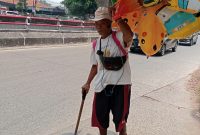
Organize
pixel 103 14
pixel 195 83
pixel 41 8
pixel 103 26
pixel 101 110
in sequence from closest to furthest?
pixel 103 14 < pixel 103 26 < pixel 101 110 < pixel 195 83 < pixel 41 8

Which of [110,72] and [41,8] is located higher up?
[41,8]

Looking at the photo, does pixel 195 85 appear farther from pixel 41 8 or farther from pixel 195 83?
pixel 41 8

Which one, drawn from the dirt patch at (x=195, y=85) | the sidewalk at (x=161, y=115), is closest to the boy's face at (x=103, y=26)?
the sidewalk at (x=161, y=115)

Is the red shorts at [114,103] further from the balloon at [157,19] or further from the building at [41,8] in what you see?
the building at [41,8]

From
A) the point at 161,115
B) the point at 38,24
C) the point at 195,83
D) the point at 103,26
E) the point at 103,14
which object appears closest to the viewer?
the point at 103,14

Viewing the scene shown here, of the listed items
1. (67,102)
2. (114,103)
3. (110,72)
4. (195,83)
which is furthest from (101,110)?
(195,83)

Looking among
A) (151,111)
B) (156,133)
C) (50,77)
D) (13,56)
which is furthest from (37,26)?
(156,133)

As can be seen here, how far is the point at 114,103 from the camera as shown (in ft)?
12.6

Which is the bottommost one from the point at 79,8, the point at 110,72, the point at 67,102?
the point at 67,102

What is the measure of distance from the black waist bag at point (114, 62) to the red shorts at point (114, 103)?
0.73ft

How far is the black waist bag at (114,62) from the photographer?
3679 mm

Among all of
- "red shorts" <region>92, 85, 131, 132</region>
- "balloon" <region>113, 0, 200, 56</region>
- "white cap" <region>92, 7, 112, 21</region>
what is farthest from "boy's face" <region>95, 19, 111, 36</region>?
"red shorts" <region>92, 85, 131, 132</region>

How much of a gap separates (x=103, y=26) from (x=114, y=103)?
0.91 meters

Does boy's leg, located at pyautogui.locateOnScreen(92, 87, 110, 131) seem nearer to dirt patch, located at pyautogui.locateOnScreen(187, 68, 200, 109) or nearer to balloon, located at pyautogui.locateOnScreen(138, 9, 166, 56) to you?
balloon, located at pyautogui.locateOnScreen(138, 9, 166, 56)
